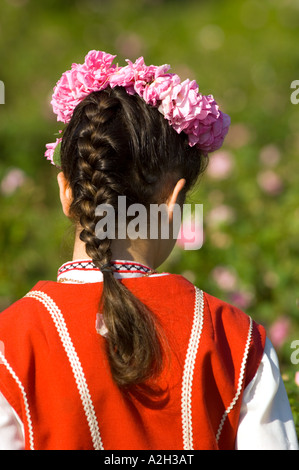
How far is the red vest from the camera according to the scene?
1.36 meters

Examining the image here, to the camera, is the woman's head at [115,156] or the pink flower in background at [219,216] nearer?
the woman's head at [115,156]

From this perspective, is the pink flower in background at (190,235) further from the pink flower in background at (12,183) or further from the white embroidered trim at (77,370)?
the white embroidered trim at (77,370)

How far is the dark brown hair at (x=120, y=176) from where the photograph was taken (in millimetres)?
1376

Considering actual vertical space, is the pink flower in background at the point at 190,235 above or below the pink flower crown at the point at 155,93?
below

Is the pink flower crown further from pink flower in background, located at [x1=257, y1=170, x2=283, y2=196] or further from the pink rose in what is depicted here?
pink flower in background, located at [x1=257, y1=170, x2=283, y2=196]

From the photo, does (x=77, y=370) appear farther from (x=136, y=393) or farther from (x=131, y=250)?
(x=131, y=250)

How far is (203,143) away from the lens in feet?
5.21

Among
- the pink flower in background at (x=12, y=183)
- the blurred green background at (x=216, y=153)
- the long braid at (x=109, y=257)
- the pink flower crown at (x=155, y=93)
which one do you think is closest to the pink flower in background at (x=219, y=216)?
the blurred green background at (x=216, y=153)

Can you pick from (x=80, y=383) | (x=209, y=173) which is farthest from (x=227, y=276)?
(x=80, y=383)

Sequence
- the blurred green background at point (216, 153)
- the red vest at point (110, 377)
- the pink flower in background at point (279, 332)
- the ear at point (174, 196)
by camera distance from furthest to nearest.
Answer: the blurred green background at point (216, 153) < the pink flower in background at point (279, 332) < the ear at point (174, 196) < the red vest at point (110, 377)

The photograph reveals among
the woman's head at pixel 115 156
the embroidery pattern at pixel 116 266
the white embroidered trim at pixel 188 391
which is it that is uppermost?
the woman's head at pixel 115 156

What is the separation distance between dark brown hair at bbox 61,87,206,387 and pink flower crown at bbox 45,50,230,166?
2 cm
